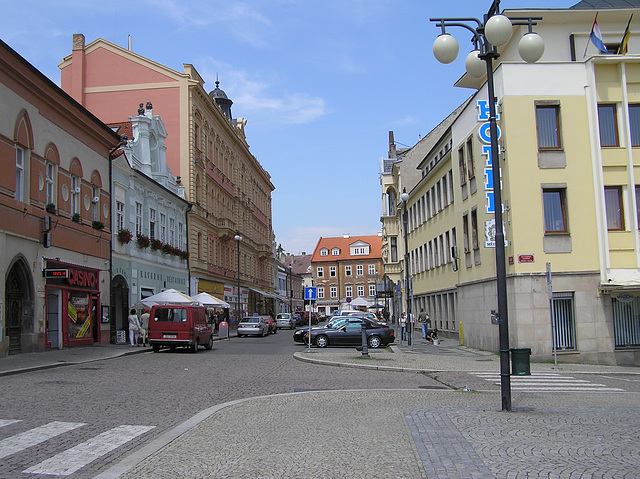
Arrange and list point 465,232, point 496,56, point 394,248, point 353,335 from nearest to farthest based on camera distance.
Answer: point 496,56 → point 353,335 → point 465,232 → point 394,248

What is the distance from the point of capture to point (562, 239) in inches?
875

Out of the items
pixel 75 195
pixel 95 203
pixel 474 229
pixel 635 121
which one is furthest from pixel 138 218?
pixel 635 121

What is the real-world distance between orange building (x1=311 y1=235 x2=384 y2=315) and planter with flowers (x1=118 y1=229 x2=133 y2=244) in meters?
78.9

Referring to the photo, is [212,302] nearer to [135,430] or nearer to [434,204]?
[434,204]

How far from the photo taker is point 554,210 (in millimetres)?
22656

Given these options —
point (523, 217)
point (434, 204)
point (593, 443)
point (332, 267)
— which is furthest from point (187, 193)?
point (332, 267)

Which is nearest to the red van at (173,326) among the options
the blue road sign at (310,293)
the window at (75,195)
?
the blue road sign at (310,293)

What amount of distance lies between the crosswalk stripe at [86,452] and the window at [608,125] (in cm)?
1980

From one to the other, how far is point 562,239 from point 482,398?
38.4ft

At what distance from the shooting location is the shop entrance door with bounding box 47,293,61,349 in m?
24.7

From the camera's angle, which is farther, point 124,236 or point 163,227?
point 163,227

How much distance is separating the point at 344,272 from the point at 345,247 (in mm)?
5933

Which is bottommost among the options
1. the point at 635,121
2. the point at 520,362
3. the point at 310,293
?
the point at 520,362

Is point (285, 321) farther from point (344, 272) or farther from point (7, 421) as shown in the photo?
point (344, 272)
